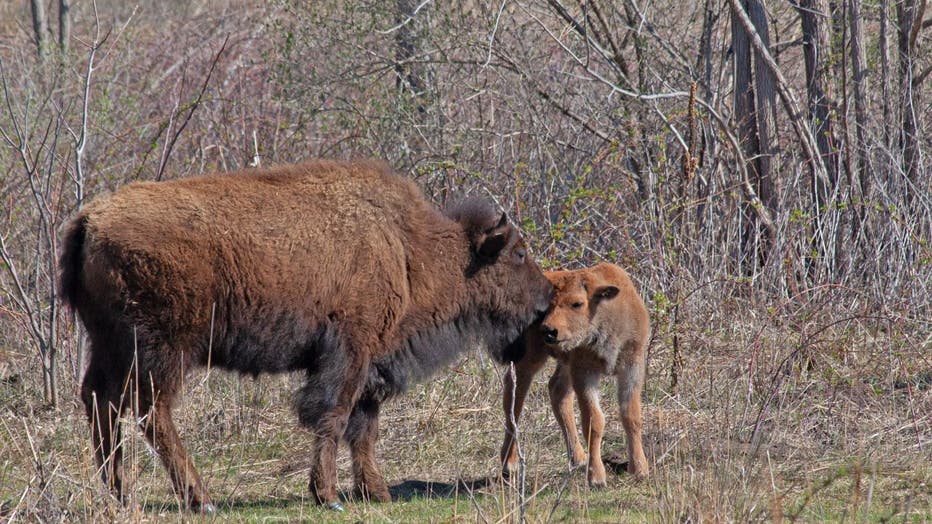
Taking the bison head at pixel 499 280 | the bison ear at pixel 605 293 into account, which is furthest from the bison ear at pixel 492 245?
the bison ear at pixel 605 293

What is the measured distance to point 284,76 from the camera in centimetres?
1278

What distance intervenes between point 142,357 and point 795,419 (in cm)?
480

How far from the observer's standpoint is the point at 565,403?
766cm

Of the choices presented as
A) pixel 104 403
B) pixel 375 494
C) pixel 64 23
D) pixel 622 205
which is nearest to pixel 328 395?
pixel 375 494

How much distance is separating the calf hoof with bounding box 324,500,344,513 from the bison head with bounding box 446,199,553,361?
1.70 meters

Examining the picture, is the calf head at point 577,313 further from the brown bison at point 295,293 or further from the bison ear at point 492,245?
the bison ear at point 492,245

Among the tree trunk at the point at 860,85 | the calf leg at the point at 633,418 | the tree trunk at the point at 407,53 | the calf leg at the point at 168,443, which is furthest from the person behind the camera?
the tree trunk at the point at 407,53

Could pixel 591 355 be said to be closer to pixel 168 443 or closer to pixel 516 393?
pixel 516 393

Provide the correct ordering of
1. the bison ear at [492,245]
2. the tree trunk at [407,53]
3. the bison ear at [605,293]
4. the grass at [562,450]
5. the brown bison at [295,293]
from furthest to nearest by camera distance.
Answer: the tree trunk at [407,53] → the bison ear at [492,245] → the bison ear at [605,293] → the brown bison at [295,293] → the grass at [562,450]

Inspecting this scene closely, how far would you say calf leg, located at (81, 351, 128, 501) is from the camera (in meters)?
6.50

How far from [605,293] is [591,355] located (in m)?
0.43

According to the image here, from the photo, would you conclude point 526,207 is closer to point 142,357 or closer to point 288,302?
point 288,302

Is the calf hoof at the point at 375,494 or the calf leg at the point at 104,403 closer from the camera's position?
the calf leg at the point at 104,403

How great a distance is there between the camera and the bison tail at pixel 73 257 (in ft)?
21.2
